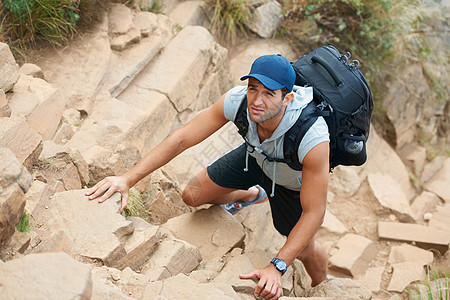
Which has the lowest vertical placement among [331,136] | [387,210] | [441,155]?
[441,155]

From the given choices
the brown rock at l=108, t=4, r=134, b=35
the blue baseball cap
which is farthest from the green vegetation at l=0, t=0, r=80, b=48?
the blue baseball cap

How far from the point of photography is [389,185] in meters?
8.06

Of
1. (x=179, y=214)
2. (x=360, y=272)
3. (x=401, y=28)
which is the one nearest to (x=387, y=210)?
(x=360, y=272)

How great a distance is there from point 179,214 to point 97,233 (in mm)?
1665

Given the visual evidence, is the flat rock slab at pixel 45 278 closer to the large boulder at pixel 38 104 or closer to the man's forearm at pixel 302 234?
the man's forearm at pixel 302 234

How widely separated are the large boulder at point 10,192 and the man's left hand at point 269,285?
5.55 feet

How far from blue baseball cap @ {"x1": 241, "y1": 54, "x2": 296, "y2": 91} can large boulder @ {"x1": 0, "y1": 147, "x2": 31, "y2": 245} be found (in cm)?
158

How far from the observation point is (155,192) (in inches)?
181

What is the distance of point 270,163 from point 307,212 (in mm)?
545

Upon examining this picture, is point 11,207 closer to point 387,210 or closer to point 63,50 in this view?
point 63,50

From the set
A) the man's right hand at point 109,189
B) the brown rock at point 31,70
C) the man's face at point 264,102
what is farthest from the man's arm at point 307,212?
the brown rock at point 31,70

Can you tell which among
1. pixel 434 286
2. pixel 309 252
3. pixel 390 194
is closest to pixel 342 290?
pixel 309 252

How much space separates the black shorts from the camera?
156 inches

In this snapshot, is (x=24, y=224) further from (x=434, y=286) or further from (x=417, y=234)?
(x=417, y=234)
